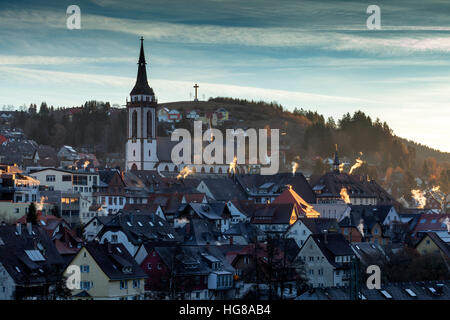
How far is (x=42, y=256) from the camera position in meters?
60.1

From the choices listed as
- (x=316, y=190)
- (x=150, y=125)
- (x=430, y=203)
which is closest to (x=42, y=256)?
(x=316, y=190)

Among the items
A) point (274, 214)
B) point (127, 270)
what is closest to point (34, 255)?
point (127, 270)

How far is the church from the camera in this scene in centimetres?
16450

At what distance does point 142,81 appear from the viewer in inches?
6526

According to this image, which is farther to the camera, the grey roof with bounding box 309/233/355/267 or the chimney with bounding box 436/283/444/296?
the grey roof with bounding box 309/233/355/267

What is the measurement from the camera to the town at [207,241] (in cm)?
5494

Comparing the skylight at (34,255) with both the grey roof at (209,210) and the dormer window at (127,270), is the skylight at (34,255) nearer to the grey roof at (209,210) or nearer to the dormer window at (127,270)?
the dormer window at (127,270)

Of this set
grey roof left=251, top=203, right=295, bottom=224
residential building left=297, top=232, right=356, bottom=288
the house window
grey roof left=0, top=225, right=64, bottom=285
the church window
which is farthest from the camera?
the church window

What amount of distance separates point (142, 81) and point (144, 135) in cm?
1005

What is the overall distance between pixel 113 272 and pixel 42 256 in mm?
7450

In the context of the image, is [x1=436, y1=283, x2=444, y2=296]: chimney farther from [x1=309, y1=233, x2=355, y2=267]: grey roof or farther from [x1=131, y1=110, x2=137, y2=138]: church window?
[x1=131, y1=110, x2=137, y2=138]: church window

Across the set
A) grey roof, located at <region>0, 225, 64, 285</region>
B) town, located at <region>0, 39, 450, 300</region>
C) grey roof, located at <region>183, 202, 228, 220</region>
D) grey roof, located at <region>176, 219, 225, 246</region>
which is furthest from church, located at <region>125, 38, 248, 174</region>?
grey roof, located at <region>0, 225, 64, 285</region>

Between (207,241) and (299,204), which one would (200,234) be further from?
(299,204)
